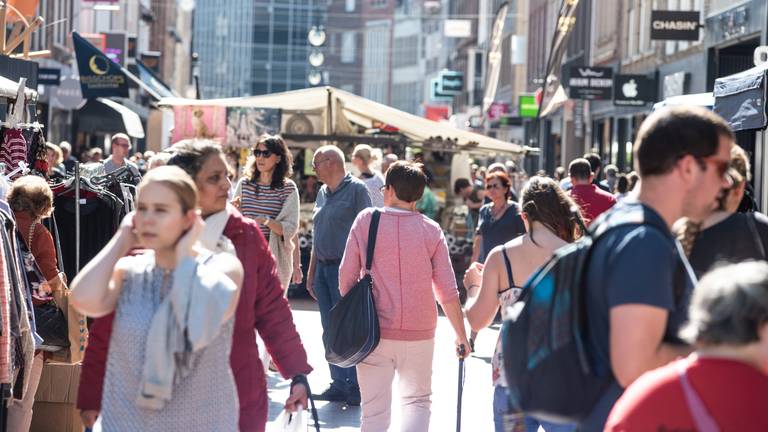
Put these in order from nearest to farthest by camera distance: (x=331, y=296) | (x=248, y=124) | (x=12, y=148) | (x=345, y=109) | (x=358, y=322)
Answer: (x=358, y=322) < (x=12, y=148) < (x=331, y=296) < (x=248, y=124) < (x=345, y=109)

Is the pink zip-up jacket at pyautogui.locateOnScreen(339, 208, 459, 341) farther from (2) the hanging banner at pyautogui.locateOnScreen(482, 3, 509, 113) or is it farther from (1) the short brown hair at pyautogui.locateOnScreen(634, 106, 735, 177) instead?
(2) the hanging banner at pyautogui.locateOnScreen(482, 3, 509, 113)

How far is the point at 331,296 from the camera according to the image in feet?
32.1

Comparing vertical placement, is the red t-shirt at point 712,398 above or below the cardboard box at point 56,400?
above

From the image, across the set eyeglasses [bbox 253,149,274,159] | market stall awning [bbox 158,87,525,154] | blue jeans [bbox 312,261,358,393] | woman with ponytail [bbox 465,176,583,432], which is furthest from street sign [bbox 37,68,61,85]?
woman with ponytail [bbox 465,176,583,432]

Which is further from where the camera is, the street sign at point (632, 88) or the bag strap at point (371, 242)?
the street sign at point (632, 88)

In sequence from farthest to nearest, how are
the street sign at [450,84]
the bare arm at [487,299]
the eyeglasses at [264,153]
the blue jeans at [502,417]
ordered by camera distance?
the street sign at [450,84], the eyeglasses at [264,153], the blue jeans at [502,417], the bare arm at [487,299]

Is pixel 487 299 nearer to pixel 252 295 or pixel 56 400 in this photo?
pixel 252 295

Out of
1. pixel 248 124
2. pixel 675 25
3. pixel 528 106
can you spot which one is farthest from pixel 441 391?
pixel 528 106

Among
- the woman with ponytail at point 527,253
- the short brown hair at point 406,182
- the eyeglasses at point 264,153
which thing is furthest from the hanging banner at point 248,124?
the woman with ponytail at point 527,253

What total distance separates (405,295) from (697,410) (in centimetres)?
416

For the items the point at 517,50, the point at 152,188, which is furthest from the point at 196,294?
the point at 517,50

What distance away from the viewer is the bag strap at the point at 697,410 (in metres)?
3.04

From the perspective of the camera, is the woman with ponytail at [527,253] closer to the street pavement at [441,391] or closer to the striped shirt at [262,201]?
the street pavement at [441,391]

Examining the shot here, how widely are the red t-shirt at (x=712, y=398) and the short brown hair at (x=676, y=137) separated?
2.08ft
